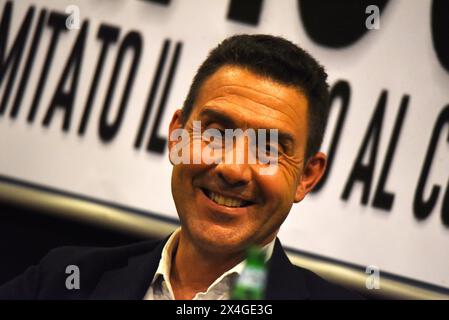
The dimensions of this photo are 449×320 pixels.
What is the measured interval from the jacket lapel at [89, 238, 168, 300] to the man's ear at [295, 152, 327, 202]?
269 mm

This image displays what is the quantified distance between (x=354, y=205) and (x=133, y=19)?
0.81 metres

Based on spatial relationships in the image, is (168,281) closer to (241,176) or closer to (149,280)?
(149,280)

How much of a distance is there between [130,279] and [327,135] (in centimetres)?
82

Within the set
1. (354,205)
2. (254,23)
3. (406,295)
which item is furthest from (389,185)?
(254,23)

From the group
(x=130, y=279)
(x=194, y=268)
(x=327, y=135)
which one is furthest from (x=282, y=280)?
(x=327, y=135)

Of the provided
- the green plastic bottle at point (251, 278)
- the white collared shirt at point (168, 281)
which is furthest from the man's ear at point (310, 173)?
the green plastic bottle at point (251, 278)

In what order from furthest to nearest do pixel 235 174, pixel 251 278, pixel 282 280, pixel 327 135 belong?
1. pixel 327 135
2. pixel 282 280
3. pixel 235 174
4. pixel 251 278

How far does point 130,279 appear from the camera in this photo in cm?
123

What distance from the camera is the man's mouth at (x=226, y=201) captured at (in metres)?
1.13

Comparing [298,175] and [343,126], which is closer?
[298,175]

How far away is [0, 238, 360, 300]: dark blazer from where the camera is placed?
121cm
